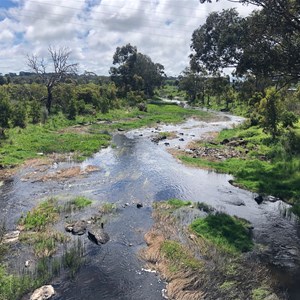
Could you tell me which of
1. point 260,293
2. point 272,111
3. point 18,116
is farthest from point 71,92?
point 260,293

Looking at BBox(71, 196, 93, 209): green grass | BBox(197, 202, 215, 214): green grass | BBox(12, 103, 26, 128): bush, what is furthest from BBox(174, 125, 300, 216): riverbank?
BBox(12, 103, 26, 128): bush

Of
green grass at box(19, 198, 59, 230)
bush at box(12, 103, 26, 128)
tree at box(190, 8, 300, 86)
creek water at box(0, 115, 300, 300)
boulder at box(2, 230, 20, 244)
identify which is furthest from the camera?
bush at box(12, 103, 26, 128)

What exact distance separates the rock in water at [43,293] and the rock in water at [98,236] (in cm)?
455

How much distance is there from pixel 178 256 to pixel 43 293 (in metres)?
6.31

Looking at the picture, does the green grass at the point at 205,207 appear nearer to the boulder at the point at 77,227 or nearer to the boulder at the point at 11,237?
the boulder at the point at 77,227

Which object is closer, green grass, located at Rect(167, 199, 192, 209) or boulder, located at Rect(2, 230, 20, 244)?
boulder, located at Rect(2, 230, 20, 244)

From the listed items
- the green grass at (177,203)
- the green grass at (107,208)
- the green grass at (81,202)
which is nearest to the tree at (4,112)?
the green grass at (81,202)

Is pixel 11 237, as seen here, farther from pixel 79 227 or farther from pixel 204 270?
pixel 204 270

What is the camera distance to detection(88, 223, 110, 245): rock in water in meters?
18.3

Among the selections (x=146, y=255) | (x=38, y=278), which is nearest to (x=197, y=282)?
(x=146, y=255)

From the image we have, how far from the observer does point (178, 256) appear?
1652 centimetres

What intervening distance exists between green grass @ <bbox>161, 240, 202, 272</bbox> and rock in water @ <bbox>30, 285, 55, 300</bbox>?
5278 millimetres

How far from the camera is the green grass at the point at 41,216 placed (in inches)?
784

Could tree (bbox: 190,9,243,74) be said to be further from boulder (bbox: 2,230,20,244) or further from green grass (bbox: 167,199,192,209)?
boulder (bbox: 2,230,20,244)
